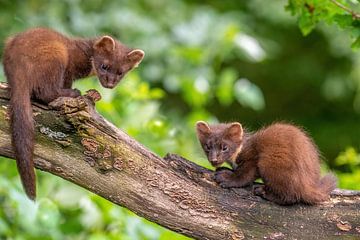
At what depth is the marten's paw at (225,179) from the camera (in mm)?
5559

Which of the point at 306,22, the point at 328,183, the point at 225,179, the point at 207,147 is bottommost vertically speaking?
the point at 207,147

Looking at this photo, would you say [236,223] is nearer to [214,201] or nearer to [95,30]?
[214,201]

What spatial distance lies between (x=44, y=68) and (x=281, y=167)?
159 centimetres

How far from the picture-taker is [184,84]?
27.7ft

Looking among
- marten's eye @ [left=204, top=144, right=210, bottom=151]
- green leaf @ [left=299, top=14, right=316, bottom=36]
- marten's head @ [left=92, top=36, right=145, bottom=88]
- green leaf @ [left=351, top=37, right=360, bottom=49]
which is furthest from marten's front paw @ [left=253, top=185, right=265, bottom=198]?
marten's head @ [left=92, top=36, right=145, bottom=88]

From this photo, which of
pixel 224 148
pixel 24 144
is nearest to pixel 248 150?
pixel 224 148

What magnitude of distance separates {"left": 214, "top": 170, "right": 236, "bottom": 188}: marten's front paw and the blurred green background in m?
0.75

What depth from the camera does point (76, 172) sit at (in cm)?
516

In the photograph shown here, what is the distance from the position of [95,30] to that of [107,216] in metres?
2.41

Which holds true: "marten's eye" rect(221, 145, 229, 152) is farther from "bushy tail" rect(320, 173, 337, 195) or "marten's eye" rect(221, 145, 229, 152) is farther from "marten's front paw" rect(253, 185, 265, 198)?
"bushy tail" rect(320, 173, 337, 195)

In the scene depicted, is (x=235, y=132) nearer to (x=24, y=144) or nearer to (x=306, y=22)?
(x=306, y=22)

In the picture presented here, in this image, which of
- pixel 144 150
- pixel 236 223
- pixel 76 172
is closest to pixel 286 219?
pixel 236 223

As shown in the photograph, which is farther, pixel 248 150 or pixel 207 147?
pixel 207 147

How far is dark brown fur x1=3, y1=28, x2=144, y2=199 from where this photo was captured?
16.4 feet
